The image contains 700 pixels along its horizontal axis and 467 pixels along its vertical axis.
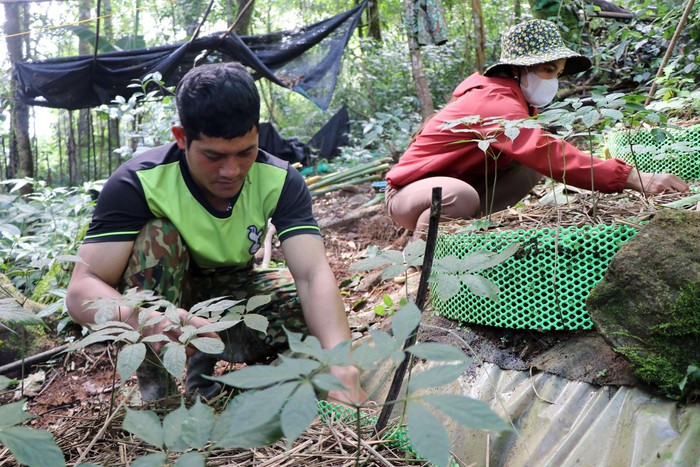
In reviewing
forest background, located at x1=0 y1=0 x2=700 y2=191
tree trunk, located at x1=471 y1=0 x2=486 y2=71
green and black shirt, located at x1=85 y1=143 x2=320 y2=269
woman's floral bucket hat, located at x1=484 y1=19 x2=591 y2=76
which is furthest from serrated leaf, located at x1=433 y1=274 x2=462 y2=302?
tree trunk, located at x1=471 y1=0 x2=486 y2=71

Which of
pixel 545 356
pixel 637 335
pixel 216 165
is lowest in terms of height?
pixel 545 356

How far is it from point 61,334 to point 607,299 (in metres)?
2.66

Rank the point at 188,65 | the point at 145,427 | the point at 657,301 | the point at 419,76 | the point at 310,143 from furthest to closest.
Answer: the point at 310,143 → the point at 419,76 → the point at 188,65 → the point at 657,301 → the point at 145,427

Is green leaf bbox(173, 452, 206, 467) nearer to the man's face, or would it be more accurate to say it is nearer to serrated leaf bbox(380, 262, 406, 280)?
serrated leaf bbox(380, 262, 406, 280)

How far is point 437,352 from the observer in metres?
0.81

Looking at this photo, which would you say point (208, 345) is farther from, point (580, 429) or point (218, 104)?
point (580, 429)

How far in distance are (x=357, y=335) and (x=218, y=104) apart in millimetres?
1192

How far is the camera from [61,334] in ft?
10.3

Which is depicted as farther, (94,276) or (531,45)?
(531,45)

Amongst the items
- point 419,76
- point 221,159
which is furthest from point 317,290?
point 419,76

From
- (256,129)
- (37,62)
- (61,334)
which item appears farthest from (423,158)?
(37,62)

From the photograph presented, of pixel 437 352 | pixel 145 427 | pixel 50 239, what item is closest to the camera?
pixel 437 352

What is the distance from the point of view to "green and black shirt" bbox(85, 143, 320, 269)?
2039 millimetres

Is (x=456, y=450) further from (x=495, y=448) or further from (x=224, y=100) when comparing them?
(x=224, y=100)
